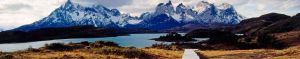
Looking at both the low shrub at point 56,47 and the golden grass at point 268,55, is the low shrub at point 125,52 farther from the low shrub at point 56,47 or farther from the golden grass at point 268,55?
the low shrub at point 56,47

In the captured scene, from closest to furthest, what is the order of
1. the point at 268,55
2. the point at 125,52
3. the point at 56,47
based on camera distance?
1. the point at 268,55
2. the point at 125,52
3. the point at 56,47

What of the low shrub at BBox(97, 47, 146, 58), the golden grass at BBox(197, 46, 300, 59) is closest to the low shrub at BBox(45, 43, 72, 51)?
the low shrub at BBox(97, 47, 146, 58)

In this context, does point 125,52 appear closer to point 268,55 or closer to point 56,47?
point 56,47

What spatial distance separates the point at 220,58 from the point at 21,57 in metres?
16.8

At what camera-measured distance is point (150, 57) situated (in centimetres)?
4591

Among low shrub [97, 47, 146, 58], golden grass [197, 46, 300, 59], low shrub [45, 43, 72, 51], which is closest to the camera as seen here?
golden grass [197, 46, 300, 59]

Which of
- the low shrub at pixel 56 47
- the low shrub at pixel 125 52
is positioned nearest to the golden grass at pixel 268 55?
the low shrub at pixel 125 52

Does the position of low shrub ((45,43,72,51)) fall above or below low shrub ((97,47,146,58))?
above

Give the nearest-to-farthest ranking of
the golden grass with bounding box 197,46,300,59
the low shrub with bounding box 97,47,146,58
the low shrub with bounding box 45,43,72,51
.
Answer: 1. the golden grass with bounding box 197,46,300,59
2. the low shrub with bounding box 97,47,146,58
3. the low shrub with bounding box 45,43,72,51

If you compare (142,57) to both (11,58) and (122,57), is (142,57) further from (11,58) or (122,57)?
(11,58)

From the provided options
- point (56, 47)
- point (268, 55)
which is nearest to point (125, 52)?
point (56, 47)

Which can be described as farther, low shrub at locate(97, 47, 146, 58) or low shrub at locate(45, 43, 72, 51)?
low shrub at locate(45, 43, 72, 51)

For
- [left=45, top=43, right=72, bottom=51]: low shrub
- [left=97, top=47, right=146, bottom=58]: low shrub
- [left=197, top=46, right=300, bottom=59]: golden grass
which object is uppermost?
[left=45, top=43, right=72, bottom=51]: low shrub

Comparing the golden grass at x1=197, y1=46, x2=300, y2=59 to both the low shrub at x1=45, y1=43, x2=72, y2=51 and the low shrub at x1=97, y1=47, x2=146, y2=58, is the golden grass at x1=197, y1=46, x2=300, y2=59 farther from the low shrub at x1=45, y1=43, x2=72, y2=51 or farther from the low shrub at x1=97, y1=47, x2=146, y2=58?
the low shrub at x1=45, y1=43, x2=72, y2=51
